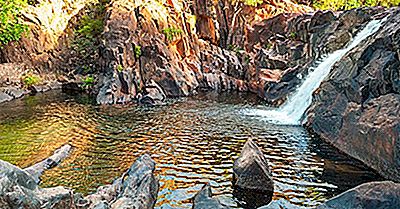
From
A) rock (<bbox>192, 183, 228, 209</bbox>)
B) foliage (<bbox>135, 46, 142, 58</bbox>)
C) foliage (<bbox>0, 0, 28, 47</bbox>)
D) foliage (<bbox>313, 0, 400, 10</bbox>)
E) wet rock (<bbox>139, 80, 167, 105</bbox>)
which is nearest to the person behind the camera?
rock (<bbox>192, 183, 228, 209</bbox>)

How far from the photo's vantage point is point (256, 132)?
18.5 m

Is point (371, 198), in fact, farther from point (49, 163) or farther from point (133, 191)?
point (49, 163)

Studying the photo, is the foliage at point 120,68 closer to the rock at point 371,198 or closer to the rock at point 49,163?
the rock at point 49,163

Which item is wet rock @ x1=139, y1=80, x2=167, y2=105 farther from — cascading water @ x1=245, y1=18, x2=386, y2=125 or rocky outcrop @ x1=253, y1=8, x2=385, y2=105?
rocky outcrop @ x1=253, y1=8, x2=385, y2=105

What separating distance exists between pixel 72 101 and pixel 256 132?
54.7ft

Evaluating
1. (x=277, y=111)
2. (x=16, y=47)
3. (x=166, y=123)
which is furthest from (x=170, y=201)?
(x=16, y=47)

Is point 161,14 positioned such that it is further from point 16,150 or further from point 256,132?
point 16,150

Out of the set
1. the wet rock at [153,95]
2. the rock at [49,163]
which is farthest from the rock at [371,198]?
the wet rock at [153,95]

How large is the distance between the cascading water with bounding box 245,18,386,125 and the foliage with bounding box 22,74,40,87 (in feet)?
72.0

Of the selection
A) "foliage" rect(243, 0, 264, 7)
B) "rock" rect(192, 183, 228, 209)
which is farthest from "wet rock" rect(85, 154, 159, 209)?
"foliage" rect(243, 0, 264, 7)

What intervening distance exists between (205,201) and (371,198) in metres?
4.04

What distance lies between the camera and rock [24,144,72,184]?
40.2ft

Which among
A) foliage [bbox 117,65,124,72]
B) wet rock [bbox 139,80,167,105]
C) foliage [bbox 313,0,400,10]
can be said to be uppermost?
foliage [bbox 313,0,400,10]

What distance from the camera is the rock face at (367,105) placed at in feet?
41.7
